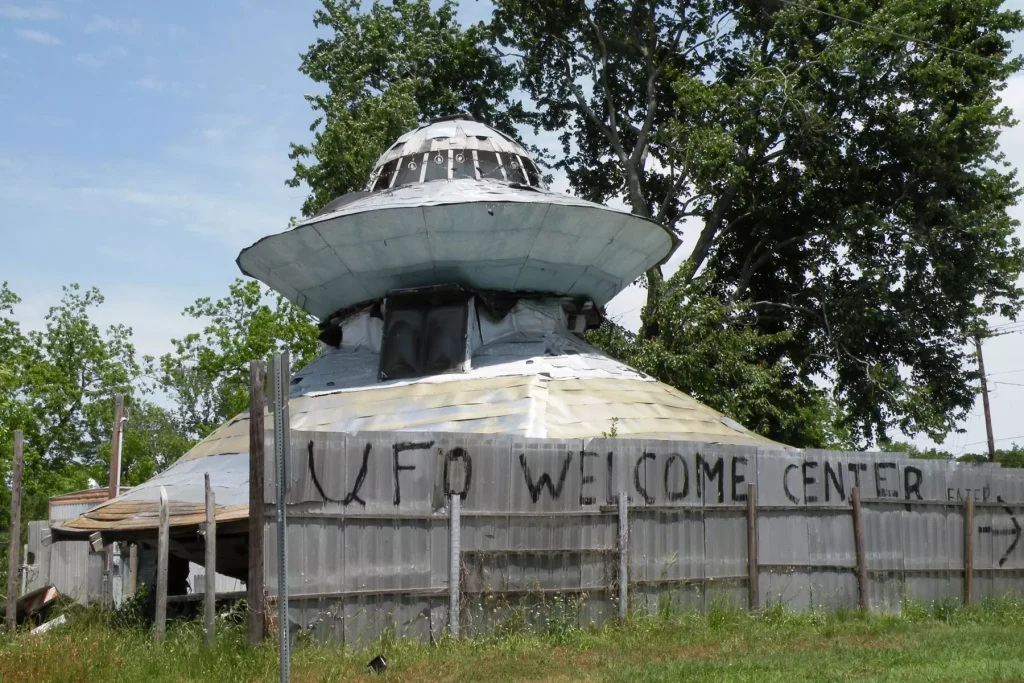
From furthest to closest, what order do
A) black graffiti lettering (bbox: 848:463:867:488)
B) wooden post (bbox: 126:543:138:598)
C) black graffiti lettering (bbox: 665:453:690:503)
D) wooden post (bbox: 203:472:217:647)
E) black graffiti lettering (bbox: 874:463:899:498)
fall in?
wooden post (bbox: 126:543:138:598) < black graffiti lettering (bbox: 874:463:899:498) < black graffiti lettering (bbox: 848:463:867:488) < black graffiti lettering (bbox: 665:453:690:503) < wooden post (bbox: 203:472:217:647)

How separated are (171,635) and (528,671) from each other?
3.86 m

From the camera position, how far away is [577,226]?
1723 cm

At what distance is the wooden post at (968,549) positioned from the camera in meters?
15.4

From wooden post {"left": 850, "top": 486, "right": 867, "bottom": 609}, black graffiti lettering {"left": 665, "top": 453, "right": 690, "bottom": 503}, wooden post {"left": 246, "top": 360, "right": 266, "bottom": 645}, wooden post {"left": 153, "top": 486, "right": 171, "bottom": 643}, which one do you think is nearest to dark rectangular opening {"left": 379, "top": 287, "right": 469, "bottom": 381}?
black graffiti lettering {"left": 665, "top": 453, "right": 690, "bottom": 503}

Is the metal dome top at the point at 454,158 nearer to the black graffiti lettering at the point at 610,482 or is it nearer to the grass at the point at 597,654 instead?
the black graffiti lettering at the point at 610,482

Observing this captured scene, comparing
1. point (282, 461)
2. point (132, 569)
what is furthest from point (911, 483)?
point (132, 569)

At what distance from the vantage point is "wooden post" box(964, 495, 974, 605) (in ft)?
50.5

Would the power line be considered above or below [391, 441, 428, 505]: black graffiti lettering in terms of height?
above

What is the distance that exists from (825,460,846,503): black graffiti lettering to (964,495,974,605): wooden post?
2.05 m

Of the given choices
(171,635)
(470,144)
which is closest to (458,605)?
(171,635)

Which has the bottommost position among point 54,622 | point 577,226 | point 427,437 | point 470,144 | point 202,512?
point 54,622

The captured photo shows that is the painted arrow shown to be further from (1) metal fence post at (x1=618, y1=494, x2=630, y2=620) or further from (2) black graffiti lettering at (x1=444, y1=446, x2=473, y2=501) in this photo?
(2) black graffiti lettering at (x1=444, y1=446, x2=473, y2=501)

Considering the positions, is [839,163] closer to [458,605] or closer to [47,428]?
[458,605]

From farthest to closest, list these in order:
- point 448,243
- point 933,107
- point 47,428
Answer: point 47,428
point 933,107
point 448,243
